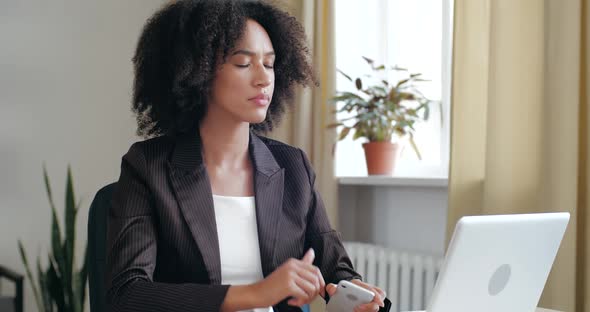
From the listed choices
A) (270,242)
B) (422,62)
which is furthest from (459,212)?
(270,242)

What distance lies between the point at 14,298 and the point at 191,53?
2.01m

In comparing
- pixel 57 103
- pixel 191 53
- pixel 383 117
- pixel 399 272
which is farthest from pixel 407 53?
pixel 191 53

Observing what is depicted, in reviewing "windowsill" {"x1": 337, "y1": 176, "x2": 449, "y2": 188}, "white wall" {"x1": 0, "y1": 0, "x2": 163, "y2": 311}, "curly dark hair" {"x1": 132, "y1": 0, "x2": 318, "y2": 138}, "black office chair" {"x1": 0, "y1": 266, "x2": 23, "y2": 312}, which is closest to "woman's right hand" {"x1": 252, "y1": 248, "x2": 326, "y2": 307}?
"curly dark hair" {"x1": 132, "y1": 0, "x2": 318, "y2": 138}

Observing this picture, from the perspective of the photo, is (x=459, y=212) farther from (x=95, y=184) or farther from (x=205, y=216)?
(x=95, y=184)

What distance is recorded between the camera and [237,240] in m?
1.55

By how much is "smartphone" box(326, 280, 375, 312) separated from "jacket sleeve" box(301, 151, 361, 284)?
21cm

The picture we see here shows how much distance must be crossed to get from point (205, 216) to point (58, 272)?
2059 millimetres

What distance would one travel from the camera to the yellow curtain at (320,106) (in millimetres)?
3123

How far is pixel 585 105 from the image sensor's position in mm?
2102

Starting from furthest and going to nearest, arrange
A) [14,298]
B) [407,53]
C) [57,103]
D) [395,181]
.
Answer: [57,103], [407,53], [14,298], [395,181]

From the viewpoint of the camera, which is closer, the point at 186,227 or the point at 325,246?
the point at 186,227

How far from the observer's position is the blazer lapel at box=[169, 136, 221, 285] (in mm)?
1486

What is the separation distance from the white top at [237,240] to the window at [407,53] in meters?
1.64

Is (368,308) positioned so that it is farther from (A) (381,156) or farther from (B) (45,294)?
(B) (45,294)
